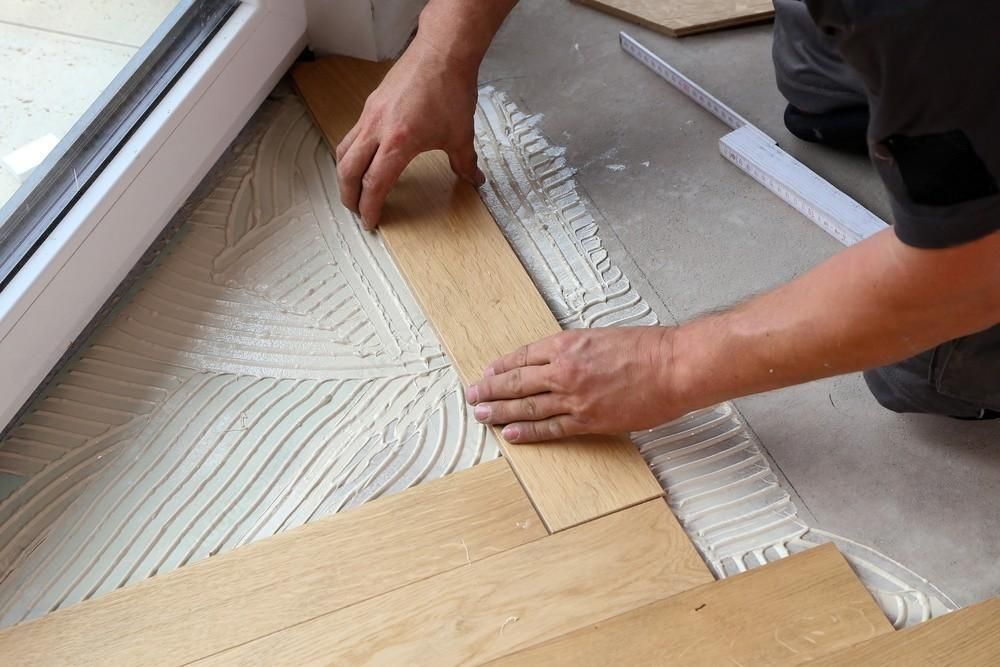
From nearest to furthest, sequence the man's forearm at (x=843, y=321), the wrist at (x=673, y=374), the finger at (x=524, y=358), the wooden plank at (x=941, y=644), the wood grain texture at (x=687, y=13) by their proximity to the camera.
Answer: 1. the man's forearm at (x=843, y=321)
2. the wooden plank at (x=941, y=644)
3. the wrist at (x=673, y=374)
4. the finger at (x=524, y=358)
5. the wood grain texture at (x=687, y=13)

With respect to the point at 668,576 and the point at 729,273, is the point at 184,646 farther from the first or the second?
the point at 729,273

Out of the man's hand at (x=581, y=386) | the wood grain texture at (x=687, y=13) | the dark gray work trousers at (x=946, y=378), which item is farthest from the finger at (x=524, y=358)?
the wood grain texture at (x=687, y=13)

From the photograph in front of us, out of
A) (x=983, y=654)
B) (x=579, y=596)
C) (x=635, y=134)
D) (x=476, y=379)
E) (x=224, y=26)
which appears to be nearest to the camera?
(x=983, y=654)

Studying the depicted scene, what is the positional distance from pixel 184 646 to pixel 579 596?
48 cm

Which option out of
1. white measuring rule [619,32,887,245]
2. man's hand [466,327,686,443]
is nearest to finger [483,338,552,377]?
man's hand [466,327,686,443]

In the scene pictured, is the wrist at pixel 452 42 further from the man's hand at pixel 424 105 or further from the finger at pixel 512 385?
the finger at pixel 512 385

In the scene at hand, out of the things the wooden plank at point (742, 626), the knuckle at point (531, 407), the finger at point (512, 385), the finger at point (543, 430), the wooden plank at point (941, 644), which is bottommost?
the wooden plank at point (941, 644)

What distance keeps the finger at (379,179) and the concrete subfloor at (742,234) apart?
13.2 inches

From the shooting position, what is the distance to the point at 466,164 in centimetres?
177

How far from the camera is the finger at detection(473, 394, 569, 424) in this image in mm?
1448

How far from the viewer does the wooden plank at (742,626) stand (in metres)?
1.24

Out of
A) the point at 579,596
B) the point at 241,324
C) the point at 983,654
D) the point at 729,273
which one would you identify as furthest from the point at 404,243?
the point at 983,654

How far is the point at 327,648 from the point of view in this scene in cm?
128

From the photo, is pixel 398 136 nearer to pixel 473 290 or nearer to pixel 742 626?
pixel 473 290
